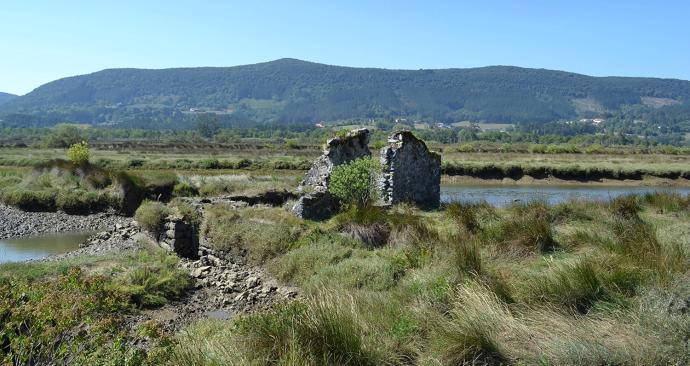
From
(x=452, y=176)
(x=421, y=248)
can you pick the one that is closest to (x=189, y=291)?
(x=421, y=248)

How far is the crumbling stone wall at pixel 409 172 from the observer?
21.1 m

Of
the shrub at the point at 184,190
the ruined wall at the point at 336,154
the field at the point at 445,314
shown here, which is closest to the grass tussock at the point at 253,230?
the field at the point at 445,314

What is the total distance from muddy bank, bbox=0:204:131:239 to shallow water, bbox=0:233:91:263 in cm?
94

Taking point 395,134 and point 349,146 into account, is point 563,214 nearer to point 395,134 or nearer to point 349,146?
point 395,134

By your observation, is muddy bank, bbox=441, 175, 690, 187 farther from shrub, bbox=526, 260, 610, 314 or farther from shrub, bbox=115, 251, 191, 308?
shrub, bbox=526, 260, 610, 314

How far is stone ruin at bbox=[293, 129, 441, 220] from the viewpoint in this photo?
21094 millimetres

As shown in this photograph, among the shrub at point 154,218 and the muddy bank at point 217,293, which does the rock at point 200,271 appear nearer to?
the muddy bank at point 217,293

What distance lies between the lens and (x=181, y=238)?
17.5m

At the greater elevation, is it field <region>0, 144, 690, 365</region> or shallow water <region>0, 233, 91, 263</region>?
field <region>0, 144, 690, 365</region>

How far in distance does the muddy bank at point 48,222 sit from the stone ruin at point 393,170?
9052 mm

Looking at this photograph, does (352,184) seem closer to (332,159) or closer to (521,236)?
(332,159)

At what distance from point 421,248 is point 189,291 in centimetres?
543

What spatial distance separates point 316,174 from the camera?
23.5m

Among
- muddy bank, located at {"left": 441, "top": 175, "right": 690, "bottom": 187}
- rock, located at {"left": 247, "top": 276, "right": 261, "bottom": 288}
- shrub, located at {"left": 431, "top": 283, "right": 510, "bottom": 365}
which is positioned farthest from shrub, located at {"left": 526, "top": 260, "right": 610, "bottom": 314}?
muddy bank, located at {"left": 441, "top": 175, "right": 690, "bottom": 187}
